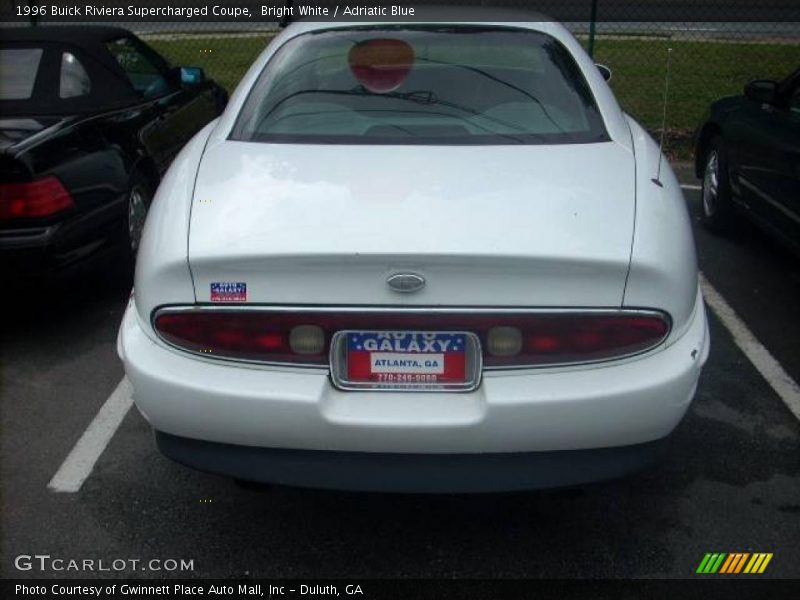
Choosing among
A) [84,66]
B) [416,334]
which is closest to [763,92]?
[416,334]

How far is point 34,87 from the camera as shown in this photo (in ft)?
16.2

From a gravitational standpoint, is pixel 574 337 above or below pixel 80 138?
above

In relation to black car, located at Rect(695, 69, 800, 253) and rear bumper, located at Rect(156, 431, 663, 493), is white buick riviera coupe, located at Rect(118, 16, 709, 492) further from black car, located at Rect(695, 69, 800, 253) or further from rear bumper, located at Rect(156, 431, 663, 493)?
black car, located at Rect(695, 69, 800, 253)

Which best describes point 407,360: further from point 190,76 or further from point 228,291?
point 190,76

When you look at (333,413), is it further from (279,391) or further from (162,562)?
(162,562)

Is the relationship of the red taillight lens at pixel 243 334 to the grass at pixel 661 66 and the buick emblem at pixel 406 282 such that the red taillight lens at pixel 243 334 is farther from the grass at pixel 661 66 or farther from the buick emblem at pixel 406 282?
the grass at pixel 661 66

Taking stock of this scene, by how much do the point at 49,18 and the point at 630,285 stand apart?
1257cm

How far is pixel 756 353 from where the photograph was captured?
4.32 metres

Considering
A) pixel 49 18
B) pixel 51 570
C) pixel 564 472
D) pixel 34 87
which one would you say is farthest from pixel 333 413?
pixel 49 18

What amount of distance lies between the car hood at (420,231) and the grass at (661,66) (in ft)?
20.3

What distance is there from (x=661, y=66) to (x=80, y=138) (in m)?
9.02

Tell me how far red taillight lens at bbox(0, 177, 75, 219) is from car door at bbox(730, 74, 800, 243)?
3638 mm

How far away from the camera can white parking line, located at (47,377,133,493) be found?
328 cm

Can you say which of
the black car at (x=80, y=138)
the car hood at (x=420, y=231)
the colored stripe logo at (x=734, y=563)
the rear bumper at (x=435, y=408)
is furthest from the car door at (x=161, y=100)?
the colored stripe logo at (x=734, y=563)
